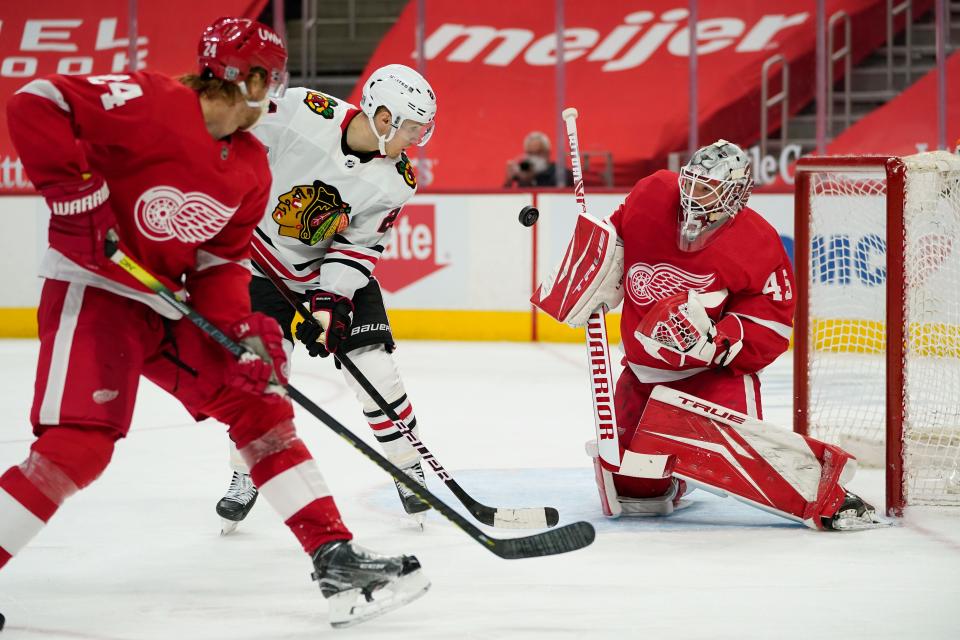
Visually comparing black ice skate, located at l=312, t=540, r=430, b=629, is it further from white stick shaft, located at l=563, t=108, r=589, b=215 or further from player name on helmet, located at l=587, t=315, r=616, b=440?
white stick shaft, located at l=563, t=108, r=589, b=215

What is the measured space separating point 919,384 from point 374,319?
156 cm

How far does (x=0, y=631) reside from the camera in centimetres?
196

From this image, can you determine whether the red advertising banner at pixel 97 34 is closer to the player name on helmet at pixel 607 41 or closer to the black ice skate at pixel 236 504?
the player name on helmet at pixel 607 41

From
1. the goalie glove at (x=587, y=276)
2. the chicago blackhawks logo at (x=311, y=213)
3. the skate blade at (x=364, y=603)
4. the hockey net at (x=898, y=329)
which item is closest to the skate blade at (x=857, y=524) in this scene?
the hockey net at (x=898, y=329)

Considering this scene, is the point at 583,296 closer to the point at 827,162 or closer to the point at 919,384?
the point at 827,162

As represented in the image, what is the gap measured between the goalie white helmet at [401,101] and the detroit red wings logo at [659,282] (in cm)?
59

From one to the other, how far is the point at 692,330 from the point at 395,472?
85 centimetres

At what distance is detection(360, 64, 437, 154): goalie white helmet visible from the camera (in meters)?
2.59

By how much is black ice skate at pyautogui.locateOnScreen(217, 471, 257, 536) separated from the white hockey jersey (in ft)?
1.49

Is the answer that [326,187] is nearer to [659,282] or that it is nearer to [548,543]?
[659,282]

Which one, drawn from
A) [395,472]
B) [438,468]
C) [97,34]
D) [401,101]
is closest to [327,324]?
[438,468]

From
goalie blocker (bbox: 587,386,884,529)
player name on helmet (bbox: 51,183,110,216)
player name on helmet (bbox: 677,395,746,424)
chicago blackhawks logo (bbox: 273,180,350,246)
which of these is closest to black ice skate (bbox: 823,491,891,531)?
goalie blocker (bbox: 587,386,884,529)

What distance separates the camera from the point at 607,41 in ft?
26.8

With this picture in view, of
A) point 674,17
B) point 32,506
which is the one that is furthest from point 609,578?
point 674,17
